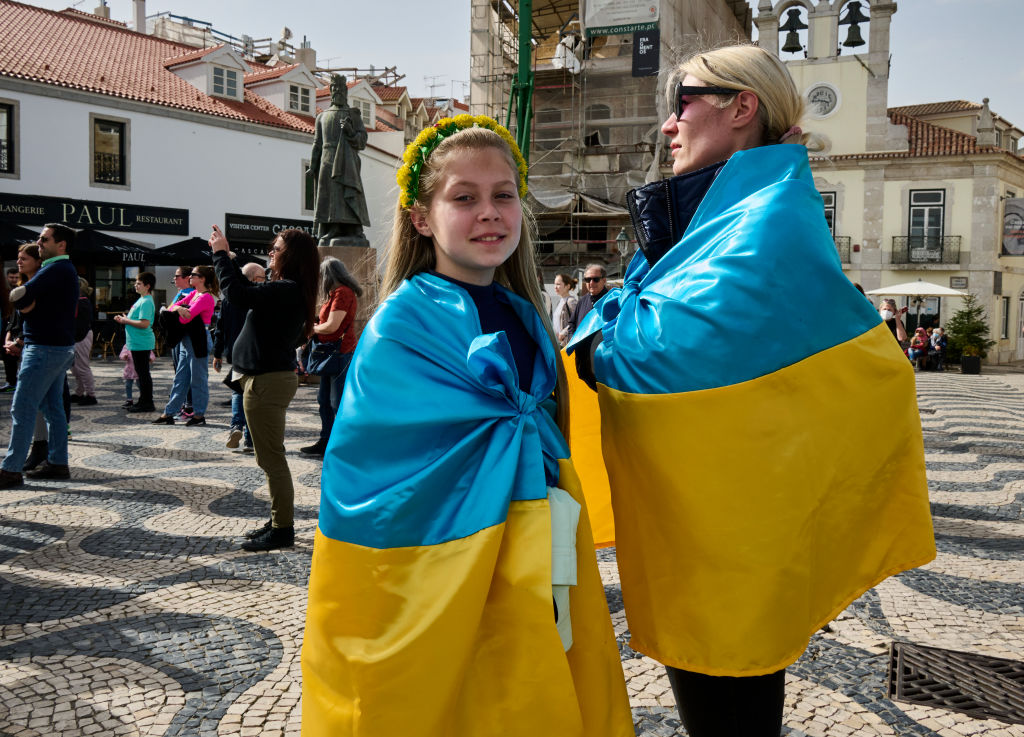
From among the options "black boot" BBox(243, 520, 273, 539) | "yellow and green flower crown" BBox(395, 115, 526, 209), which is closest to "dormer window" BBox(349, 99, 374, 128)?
"black boot" BBox(243, 520, 273, 539)

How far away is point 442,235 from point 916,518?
1177 mm

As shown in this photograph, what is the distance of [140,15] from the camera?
1308 inches

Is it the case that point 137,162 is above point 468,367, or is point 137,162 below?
above

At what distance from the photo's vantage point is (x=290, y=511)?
4.42m

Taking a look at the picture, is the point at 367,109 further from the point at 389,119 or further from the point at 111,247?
the point at 111,247

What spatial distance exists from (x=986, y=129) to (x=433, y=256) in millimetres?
31064

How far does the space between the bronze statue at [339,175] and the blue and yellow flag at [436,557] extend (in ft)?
35.7

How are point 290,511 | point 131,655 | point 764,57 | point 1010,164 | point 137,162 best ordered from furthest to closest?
1. point 1010,164
2. point 137,162
3. point 290,511
4. point 131,655
5. point 764,57

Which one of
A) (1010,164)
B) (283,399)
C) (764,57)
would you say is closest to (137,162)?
(283,399)

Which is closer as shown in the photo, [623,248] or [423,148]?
[423,148]

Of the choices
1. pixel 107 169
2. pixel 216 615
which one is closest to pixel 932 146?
pixel 107 169

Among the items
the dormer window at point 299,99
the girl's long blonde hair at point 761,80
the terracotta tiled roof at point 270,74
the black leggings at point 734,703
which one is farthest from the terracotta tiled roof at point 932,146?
the black leggings at point 734,703

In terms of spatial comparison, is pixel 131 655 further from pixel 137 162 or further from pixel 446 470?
pixel 137 162

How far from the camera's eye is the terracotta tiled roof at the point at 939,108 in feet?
109
